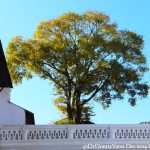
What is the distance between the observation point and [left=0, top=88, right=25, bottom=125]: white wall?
1749 centimetres

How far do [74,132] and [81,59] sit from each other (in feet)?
45.5

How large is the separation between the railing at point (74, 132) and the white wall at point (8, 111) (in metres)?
4.47

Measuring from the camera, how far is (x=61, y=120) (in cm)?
2573

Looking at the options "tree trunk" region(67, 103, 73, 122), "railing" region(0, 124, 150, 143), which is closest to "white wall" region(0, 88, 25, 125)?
"railing" region(0, 124, 150, 143)

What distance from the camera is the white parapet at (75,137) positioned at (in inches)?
497

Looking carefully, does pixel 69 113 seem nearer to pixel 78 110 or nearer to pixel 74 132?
pixel 78 110

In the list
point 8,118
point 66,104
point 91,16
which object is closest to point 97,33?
point 91,16

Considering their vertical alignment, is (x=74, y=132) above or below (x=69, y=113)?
below

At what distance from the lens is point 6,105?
18.2 meters

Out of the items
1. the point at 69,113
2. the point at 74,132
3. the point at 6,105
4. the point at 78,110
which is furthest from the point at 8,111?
the point at 78,110

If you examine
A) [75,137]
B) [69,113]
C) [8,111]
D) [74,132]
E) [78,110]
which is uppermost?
[78,110]

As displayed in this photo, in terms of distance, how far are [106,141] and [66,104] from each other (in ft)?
48.4

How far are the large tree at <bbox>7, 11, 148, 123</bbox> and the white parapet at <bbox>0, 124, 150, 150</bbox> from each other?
12.8m

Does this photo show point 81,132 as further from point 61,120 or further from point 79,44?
point 79,44
